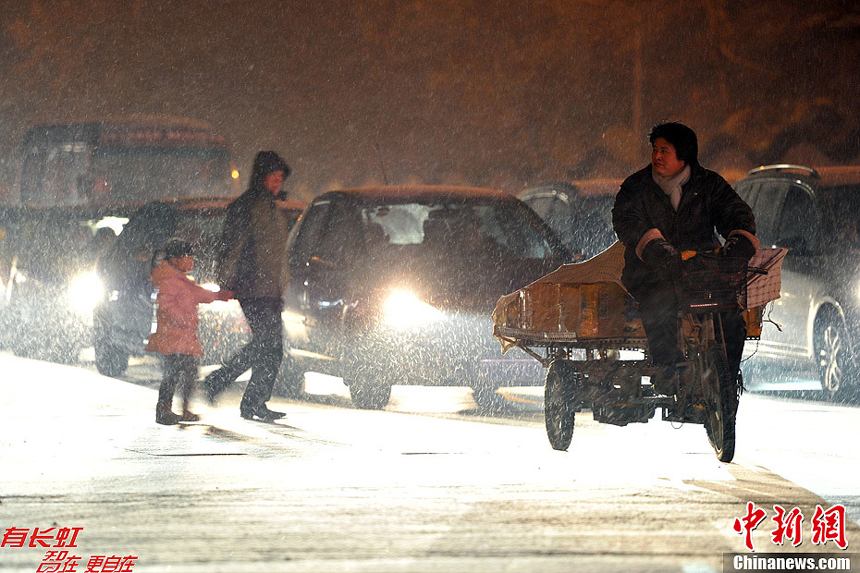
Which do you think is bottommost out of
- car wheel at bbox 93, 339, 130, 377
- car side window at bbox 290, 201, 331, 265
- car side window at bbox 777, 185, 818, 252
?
car wheel at bbox 93, 339, 130, 377

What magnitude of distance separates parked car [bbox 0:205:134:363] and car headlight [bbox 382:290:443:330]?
15.7 ft

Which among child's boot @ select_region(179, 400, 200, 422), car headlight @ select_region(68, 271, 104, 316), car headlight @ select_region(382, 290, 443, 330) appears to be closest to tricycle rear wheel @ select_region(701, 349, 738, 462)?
car headlight @ select_region(382, 290, 443, 330)

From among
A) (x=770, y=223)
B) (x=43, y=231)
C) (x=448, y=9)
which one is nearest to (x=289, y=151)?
(x=448, y=9)

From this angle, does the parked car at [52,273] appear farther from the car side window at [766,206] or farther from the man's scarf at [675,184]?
the man's scarf at [675,184]

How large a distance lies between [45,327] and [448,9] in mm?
15053

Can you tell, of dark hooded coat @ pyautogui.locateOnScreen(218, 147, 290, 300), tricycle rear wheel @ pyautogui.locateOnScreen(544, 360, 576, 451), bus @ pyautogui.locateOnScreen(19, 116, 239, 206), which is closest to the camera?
tricycle rear wheel @ pyautogui.locateOnScreen(544, 360, 576, 451)

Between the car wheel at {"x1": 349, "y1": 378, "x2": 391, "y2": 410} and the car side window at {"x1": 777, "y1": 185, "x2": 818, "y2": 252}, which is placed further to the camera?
the car side window at {"x1": 777, "y1": 185, "x2": 818, "y2": 252}

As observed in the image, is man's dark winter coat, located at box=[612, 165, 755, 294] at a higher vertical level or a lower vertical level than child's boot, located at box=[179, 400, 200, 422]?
higher

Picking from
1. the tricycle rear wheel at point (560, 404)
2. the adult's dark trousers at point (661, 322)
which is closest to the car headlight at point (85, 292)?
the tricycle rear wheel at point (560, 404)

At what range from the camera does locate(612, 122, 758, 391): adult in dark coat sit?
7.76 metres

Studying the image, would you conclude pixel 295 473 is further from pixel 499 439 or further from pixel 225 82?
pixel 225 82

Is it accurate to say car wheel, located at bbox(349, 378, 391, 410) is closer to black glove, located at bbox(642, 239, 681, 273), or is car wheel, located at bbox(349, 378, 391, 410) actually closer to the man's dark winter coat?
the man's dark winter coat

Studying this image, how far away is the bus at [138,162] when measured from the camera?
20422mm

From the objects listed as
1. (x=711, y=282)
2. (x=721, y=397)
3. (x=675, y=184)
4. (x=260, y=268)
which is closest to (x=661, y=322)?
(x=711, y=282)
